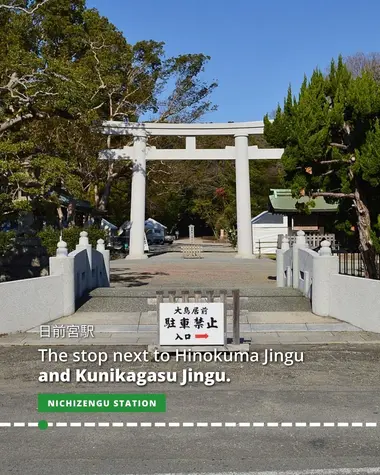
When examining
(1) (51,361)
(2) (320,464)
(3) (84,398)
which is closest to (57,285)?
(1) (51,361)

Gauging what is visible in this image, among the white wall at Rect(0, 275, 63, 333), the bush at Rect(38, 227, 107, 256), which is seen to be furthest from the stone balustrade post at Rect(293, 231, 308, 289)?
the bush at Rect(38, 227, 107, 256)

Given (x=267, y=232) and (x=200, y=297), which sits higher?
(x=267, y=232)

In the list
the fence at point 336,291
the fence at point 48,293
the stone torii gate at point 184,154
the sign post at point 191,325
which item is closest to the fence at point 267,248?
the stone torii gate at point 184,154

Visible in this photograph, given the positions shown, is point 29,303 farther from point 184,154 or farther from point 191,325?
point 184,154

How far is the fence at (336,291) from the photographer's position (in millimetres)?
12078

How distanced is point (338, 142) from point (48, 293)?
381 inches

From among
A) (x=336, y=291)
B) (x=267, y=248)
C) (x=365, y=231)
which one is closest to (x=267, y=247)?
(x=267, y=248)

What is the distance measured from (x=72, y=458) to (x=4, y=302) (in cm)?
681

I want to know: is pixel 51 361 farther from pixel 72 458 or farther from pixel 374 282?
pixel 374 282

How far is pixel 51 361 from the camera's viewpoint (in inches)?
382

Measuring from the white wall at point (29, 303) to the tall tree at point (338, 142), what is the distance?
749 cm

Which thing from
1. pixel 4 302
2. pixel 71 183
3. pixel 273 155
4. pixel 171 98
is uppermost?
pixel 171 98

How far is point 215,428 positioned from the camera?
21.0 feet

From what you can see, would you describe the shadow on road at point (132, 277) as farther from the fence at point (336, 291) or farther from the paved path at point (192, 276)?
the fence at point (336, 291)
